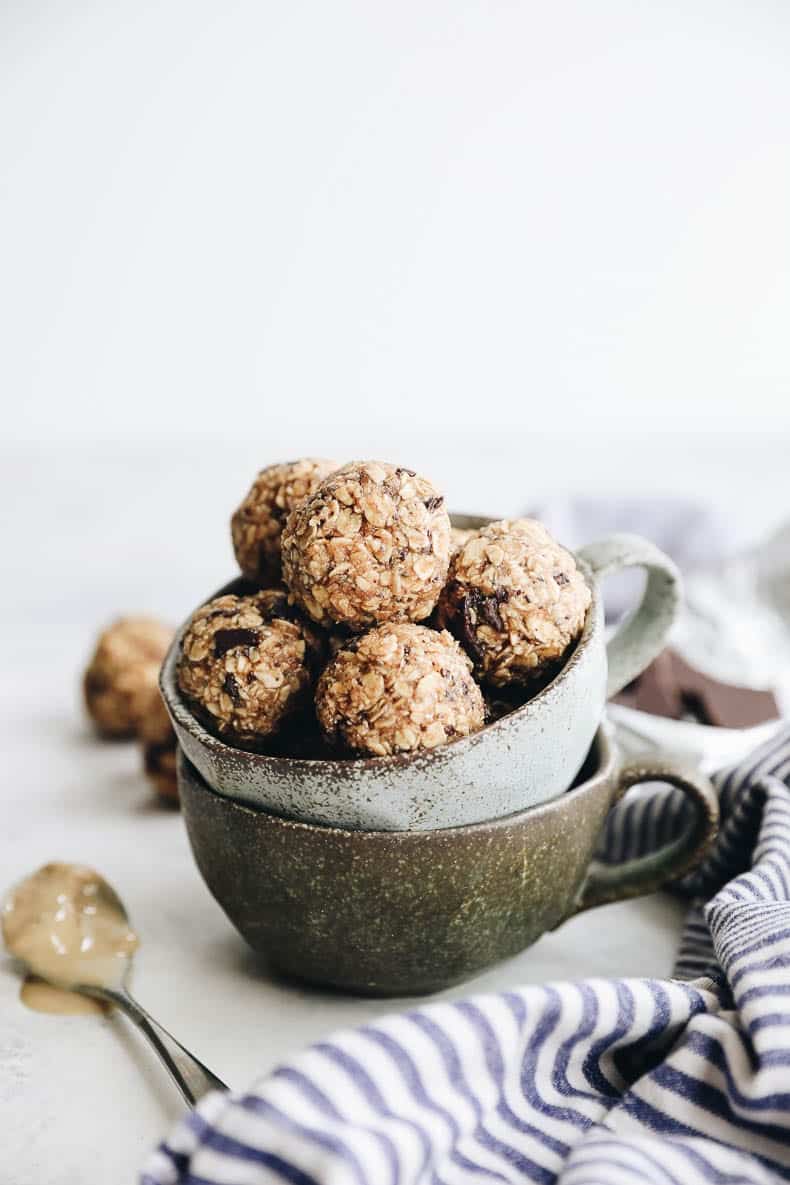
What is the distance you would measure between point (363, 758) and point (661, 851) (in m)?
0.22

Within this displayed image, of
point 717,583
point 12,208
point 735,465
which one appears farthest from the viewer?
point 735,465

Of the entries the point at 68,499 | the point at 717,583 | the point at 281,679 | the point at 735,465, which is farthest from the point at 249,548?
the point at 735,465

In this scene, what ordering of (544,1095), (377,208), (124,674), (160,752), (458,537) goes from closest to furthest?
(544,1095) → (458,537) → (160,752) → (124,674) → (377,208)

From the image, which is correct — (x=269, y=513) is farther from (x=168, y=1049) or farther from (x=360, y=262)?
(x=360, y=262)

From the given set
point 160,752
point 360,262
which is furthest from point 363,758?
point 360,262

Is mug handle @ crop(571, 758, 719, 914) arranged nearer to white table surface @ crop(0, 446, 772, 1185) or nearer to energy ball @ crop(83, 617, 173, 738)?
white table surface @ crop(0, 446, 772, 1185)

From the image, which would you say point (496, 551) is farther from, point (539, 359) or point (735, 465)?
point (735, 465)

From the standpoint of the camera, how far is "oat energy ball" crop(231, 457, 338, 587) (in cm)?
66

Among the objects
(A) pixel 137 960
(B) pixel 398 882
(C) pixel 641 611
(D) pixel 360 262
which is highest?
(D) pixel 360 262

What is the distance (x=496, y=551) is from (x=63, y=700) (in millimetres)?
661

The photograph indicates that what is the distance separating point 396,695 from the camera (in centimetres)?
55

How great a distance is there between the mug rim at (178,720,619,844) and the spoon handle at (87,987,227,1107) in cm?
13

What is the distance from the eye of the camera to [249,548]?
26.5 inches

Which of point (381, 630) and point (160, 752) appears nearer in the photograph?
point (381, 630)
